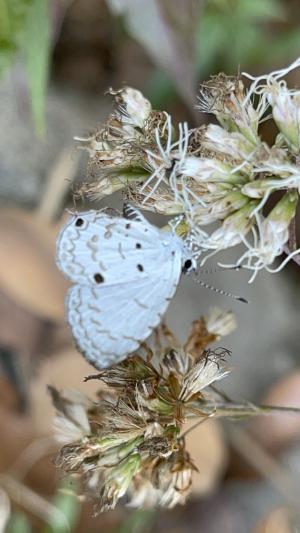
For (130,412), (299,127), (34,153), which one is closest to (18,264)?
(34,153)

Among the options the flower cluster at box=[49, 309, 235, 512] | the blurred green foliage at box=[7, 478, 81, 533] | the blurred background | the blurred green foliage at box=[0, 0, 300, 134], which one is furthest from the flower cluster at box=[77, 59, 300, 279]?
the blurred green foliage at box=[7, 478, 81, 533]

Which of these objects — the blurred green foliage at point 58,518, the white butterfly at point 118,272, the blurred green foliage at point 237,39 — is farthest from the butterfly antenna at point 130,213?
the blurred green foliage at point 58,518

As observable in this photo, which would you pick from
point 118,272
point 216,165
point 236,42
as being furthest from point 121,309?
point 236,42

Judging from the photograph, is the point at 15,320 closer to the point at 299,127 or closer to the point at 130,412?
the point at 130,412

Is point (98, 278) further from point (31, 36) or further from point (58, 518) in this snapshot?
point (58, 518)

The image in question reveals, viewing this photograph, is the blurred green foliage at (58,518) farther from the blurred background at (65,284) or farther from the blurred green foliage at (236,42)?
the blurred green foliage at (236,42)
